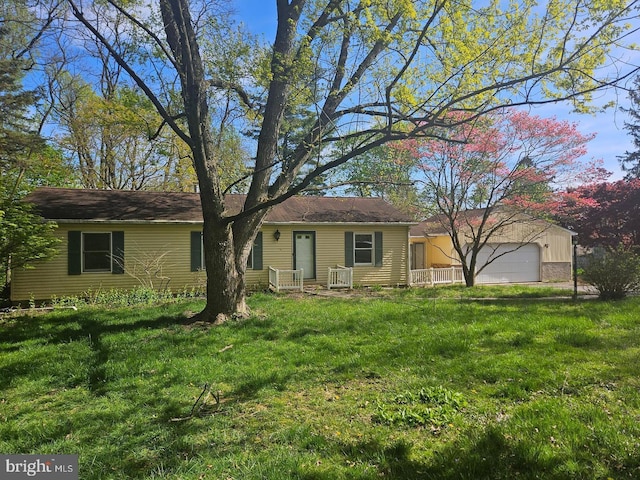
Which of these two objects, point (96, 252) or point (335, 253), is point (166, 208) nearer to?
point (96, 252)

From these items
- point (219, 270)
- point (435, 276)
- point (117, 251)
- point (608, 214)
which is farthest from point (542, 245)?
point (117, 251)

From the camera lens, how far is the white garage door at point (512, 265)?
1917 cm

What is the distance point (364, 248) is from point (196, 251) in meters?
6.40

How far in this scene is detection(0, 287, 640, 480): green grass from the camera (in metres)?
2.74

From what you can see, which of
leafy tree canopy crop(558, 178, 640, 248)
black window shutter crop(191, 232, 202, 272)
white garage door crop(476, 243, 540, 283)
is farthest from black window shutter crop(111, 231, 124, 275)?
leafy tree canopy crop(558, 178, 640, 248)

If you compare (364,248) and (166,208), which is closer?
(166,208)

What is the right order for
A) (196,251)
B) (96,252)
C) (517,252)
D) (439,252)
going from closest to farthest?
(96,252)
(196,251)
(517,252)
(439,252)

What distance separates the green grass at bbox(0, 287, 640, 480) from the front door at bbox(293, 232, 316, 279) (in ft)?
22.2

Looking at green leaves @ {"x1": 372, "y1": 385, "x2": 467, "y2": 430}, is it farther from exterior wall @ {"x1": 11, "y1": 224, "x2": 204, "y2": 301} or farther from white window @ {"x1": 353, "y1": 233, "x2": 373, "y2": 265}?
white window @ {"x1": 353, "y1": 233, "x2": 373, "y2": 265}

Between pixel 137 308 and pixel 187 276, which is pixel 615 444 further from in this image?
pixel 187 276

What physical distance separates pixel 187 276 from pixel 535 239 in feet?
57.8

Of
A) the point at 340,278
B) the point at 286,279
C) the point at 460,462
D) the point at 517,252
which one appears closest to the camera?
the point at 460,462

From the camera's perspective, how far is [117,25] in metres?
7.80

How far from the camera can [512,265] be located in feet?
64.8
